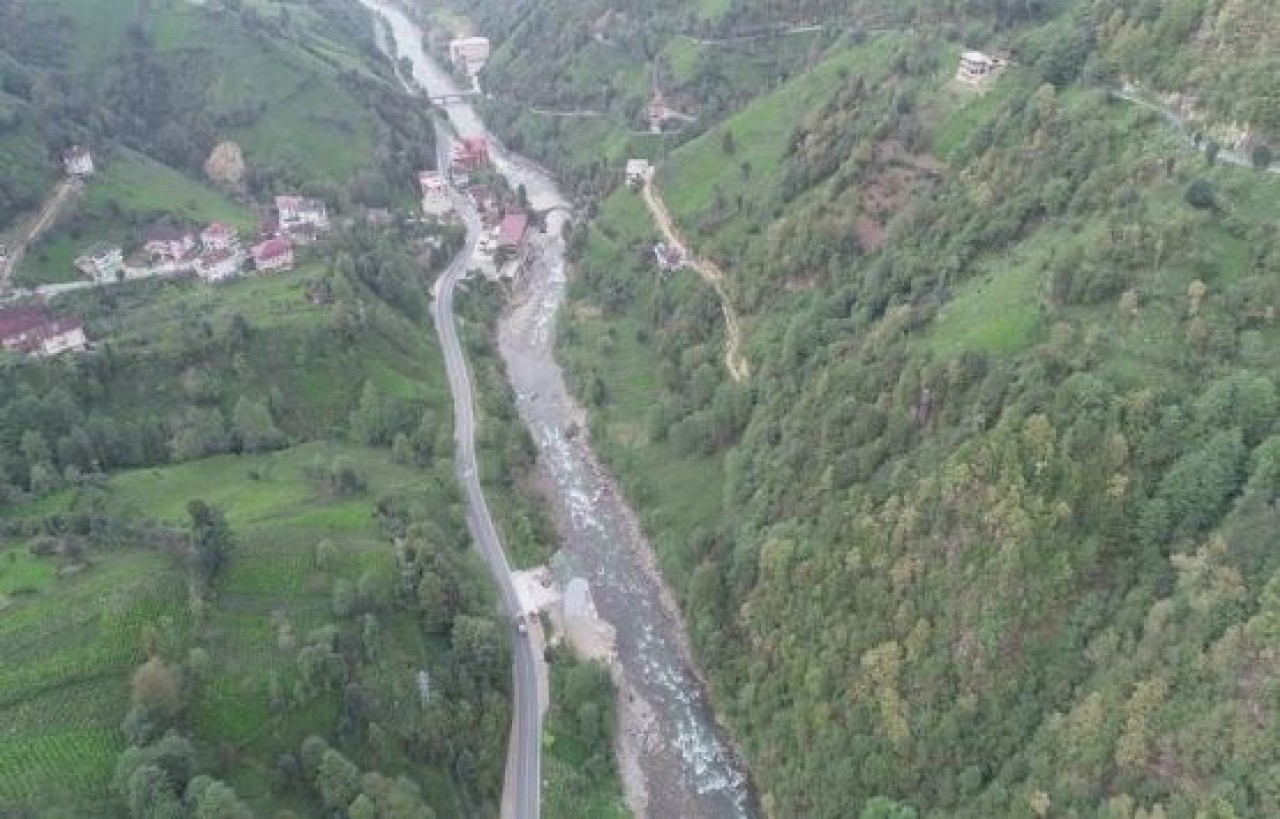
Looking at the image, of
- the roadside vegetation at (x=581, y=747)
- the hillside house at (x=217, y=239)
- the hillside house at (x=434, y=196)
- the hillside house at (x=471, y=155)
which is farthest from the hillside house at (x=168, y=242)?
the roadside vegetation at (x=581, y=747)

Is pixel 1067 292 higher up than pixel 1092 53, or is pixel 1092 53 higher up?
pixel 1092 53

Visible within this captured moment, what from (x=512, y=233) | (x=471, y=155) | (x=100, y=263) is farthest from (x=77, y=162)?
(x=471, y=155)

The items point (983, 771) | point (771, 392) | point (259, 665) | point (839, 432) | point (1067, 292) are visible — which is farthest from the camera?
point (771, 392)

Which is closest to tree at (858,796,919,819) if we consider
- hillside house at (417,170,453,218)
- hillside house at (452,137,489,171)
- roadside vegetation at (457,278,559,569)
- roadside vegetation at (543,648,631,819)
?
roadside vegetation at (543,648,631,819)

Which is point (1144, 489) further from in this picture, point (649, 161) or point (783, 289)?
point (649, 161)

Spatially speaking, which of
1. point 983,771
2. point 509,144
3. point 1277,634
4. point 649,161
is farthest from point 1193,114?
point 509,144

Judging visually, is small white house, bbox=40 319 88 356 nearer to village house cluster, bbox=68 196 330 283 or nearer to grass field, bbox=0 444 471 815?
village house cluster, bbox=68 196 330 283

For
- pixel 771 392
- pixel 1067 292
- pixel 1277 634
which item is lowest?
pixel 771 392
